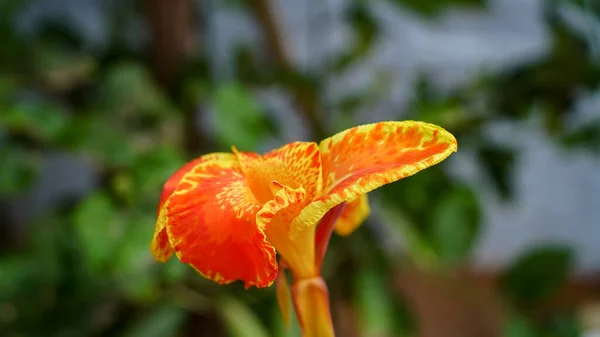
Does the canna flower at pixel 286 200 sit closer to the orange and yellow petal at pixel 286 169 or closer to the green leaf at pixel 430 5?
the orange and yellow petal at pixel 286 169

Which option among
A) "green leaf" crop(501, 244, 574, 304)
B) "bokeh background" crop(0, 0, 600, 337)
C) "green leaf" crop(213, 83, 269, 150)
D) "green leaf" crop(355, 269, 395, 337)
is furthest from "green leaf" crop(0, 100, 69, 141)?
"green leaf" crop(501, 244, 574, 304)

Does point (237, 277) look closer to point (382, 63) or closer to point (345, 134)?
point (345, 134)

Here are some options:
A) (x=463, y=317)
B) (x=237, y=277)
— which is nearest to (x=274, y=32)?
(x=237, y=277)

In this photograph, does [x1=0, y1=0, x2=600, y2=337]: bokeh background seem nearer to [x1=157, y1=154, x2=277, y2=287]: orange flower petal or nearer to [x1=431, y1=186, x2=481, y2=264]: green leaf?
[x1=431, y1=186, x2=481, y2=264]: green leaf

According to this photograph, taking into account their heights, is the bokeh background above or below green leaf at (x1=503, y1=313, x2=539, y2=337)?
above

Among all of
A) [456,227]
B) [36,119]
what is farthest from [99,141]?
[456,227]

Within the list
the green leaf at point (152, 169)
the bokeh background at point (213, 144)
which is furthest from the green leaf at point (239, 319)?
the green leaf at point (152, 169)

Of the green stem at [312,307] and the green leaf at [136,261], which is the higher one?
the green stem at [312,307]
